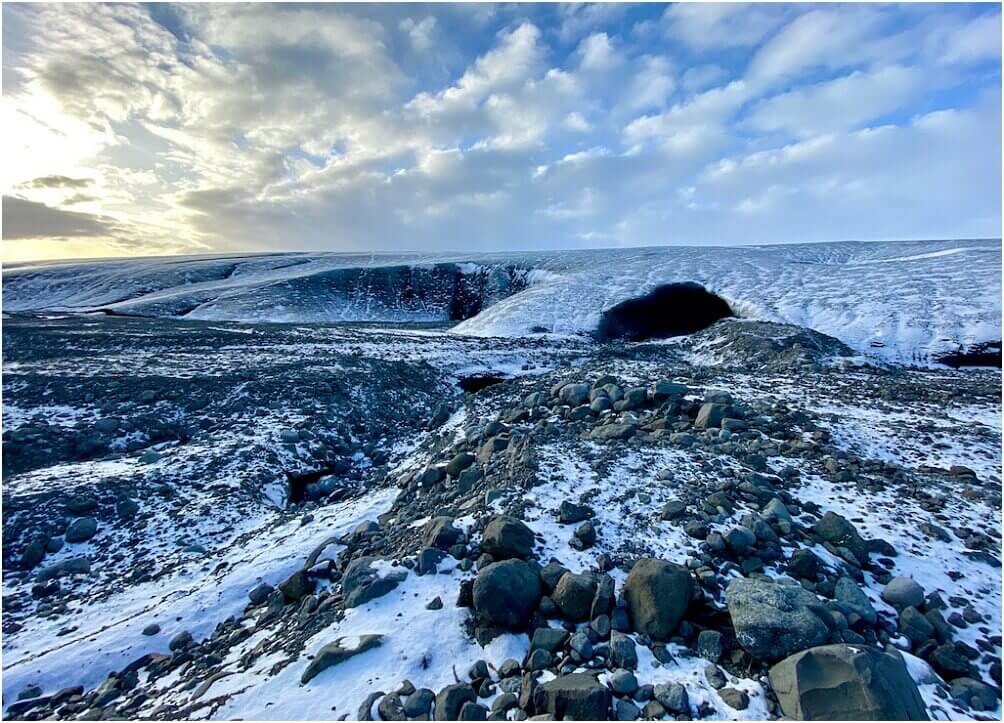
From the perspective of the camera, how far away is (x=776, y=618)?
505 centimetres

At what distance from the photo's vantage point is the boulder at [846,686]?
4145mm

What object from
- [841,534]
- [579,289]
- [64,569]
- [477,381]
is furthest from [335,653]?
[579,289]

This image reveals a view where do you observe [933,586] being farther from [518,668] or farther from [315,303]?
[315,303]

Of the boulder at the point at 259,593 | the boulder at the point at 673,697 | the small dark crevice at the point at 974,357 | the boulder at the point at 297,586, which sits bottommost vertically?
the small dark crevice at the point at 974,357

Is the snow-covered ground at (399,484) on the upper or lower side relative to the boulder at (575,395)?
lower

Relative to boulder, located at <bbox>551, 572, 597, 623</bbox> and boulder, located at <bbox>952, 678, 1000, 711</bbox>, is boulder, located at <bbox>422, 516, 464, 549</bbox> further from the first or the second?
boulder, located at <bbox>952, 678, 1000, 711</bbox>

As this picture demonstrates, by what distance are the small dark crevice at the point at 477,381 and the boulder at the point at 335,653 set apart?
16.5 m

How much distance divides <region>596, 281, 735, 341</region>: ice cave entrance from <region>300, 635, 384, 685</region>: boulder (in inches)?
1226

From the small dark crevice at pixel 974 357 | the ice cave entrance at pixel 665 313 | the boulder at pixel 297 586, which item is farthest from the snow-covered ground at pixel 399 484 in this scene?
the ice cave entrance at pixel 665 313

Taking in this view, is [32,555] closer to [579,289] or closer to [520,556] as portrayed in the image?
[520,556]

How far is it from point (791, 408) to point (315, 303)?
2112 inches

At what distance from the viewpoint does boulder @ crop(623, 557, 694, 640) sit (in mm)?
5363

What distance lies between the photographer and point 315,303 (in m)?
57.1

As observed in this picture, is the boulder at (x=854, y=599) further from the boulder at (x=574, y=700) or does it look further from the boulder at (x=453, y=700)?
the boulder at (x=453, y=700)
